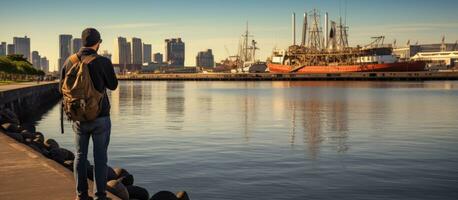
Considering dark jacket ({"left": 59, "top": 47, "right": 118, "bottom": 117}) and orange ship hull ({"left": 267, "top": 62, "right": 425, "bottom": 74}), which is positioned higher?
orange ship hull ({"left": 267, "top": 62, "right": 425, "bottom": 74})

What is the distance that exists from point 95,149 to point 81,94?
74cm

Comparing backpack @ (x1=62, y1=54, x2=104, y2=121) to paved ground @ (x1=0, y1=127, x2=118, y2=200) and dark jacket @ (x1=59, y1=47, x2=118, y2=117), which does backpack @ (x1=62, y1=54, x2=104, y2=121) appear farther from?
paved ground @ (x1=0, y1=127, x2=118, y2=200)

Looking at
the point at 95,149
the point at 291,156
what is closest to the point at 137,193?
the point at 95,149

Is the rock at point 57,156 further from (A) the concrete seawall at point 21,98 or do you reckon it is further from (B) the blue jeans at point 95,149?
(A) the concrete seawall at point 21,98

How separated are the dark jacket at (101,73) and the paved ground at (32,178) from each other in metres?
1.71

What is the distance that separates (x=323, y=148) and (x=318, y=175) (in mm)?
5806

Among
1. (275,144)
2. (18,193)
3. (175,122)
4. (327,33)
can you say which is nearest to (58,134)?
(175,122)

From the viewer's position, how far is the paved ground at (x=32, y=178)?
25.4 ft

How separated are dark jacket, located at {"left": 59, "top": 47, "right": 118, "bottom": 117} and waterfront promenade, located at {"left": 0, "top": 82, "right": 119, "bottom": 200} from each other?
5.60 ft

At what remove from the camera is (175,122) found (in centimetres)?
3275

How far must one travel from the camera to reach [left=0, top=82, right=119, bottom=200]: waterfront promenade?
7759 millimetres

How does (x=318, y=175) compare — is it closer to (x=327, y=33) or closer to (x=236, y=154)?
(x=236, y=154)

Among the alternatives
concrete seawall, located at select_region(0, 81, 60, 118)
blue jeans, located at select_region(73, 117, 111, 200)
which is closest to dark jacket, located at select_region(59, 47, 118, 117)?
blue jeans, located at select_region(73, 117, 111, 200)

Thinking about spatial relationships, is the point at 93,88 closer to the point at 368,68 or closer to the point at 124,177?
the point at 124,177
